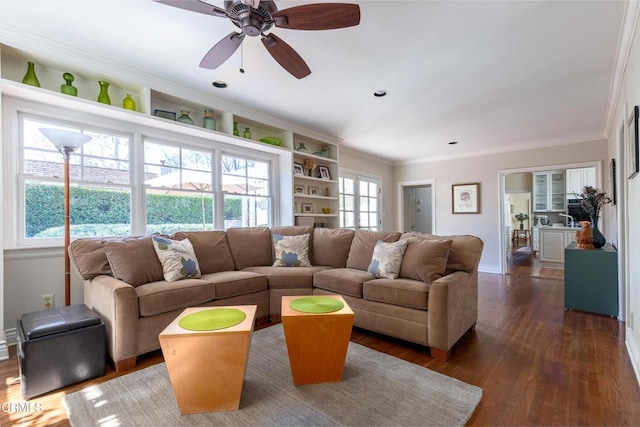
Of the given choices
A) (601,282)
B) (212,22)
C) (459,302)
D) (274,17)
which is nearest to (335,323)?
(459,302)

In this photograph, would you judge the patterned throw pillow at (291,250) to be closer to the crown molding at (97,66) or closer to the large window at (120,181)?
the large window at (120,181)

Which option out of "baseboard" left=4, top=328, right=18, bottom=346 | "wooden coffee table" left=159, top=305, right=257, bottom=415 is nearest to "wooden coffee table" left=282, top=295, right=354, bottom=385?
"wooden coffee table" left=159, top=305, right=257, bottom=415

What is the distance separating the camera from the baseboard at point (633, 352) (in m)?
1.92

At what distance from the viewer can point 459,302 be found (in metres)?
2.36

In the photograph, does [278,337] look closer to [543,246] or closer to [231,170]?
[231,170]

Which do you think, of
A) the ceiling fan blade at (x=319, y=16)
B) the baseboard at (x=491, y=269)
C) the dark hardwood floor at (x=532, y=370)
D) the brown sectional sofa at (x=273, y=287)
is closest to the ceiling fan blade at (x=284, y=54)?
the ceiling fan blade at (x=319, y=16)

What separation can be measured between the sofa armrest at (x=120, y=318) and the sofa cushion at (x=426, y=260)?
6.99 ft

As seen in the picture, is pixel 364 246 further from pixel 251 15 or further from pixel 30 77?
pixel 30 77

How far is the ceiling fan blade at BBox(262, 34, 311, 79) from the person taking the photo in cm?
182

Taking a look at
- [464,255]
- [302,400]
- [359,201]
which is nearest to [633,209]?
[464,255]

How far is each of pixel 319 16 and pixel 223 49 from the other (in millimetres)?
704

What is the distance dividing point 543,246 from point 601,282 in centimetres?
369

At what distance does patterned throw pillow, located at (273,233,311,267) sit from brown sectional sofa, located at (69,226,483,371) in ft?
0.44

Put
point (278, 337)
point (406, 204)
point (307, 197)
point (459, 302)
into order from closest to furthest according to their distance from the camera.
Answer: point (459, 302)
point (278, 337)
point (307, 197)
point (406, 204)
